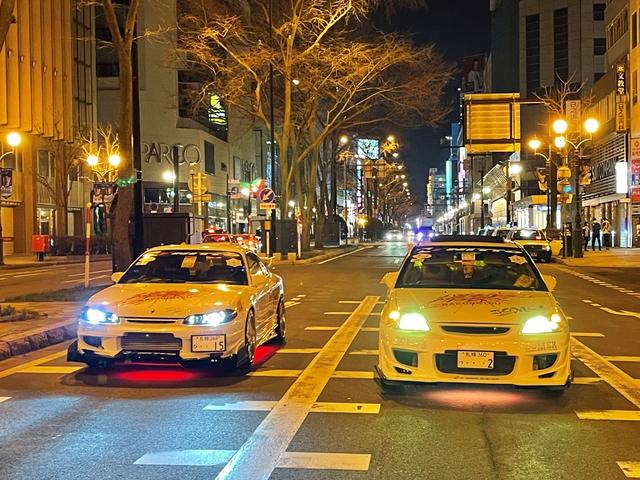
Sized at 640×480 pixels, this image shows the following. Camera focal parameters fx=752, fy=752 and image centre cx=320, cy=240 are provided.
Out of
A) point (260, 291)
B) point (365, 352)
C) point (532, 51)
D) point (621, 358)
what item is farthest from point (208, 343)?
point (532, 51)

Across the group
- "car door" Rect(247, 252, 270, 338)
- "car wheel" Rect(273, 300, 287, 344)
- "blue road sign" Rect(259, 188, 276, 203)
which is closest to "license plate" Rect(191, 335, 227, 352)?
"car door" Rect(247, 252, 270, 338)

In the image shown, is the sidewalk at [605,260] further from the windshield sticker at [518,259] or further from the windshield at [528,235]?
the windshield sticker at [518,259]

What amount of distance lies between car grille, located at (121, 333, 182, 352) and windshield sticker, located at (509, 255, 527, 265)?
3.95 metres

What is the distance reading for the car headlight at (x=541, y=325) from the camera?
7.21 metres

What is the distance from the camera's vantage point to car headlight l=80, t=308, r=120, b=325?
846 cm

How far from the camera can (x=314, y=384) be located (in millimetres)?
8367

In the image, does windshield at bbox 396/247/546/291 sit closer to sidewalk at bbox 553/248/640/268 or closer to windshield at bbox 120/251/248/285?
windshield at bbox 120/251/248/285

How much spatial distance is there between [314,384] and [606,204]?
45.6 metres

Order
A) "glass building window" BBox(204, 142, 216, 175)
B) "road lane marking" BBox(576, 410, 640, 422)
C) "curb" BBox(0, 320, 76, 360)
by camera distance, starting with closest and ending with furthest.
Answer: "road lane marking" BBox(576, 410, 640, 422) → "curb" BBox(0, 320, 76, 360) → "glass building window" BBox(204, 142, 216, 175)

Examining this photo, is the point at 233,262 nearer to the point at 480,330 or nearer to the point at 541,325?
the point at 480,330

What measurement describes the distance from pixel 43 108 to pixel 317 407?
39703 millimetres

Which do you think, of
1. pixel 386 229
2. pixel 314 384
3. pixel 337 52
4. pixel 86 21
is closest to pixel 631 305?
pixel 314 384

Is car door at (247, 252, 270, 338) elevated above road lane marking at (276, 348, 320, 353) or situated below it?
above

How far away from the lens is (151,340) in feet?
27.3
